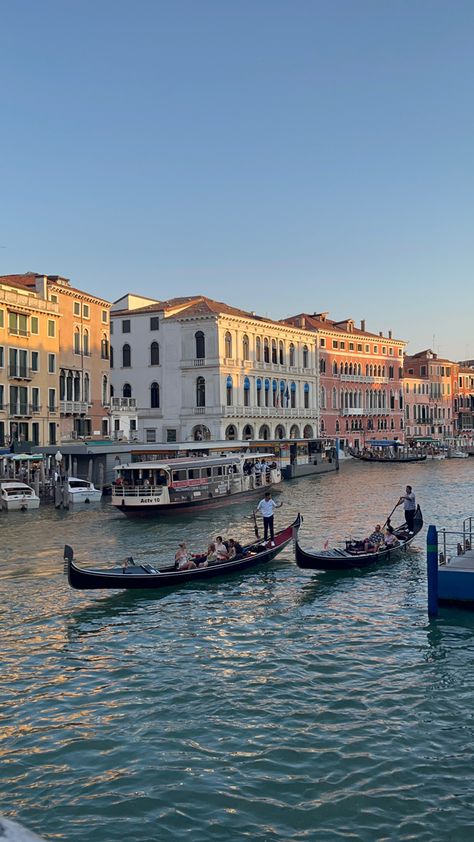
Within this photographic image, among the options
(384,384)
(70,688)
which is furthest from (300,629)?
(384,384)

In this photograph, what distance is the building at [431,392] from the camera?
9505cm

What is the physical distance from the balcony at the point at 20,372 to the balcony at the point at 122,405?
1008cm

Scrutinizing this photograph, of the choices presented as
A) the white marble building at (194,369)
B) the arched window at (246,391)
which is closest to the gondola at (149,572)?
the white marble building at (194,369)

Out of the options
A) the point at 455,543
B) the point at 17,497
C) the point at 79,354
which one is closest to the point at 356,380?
the point at 79,354

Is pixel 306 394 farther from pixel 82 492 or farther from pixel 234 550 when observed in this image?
pixel 234 550

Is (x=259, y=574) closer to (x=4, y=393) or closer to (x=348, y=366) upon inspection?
(x=4, y=393)

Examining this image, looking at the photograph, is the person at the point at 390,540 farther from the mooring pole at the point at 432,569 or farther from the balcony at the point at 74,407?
the balcony at the point at 74,407

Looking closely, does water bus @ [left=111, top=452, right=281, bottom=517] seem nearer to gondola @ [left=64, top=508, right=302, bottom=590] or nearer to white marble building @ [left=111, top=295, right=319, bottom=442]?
gondola @ [left=64, top=508, right=302, bottom=590]

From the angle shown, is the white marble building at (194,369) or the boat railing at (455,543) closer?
the boat railing at (455,543)

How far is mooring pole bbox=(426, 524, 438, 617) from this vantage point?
1344 cm

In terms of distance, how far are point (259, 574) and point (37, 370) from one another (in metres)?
26.1

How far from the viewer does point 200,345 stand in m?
57.2

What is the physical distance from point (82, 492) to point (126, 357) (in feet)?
89.9

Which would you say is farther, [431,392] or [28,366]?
[431,392]
